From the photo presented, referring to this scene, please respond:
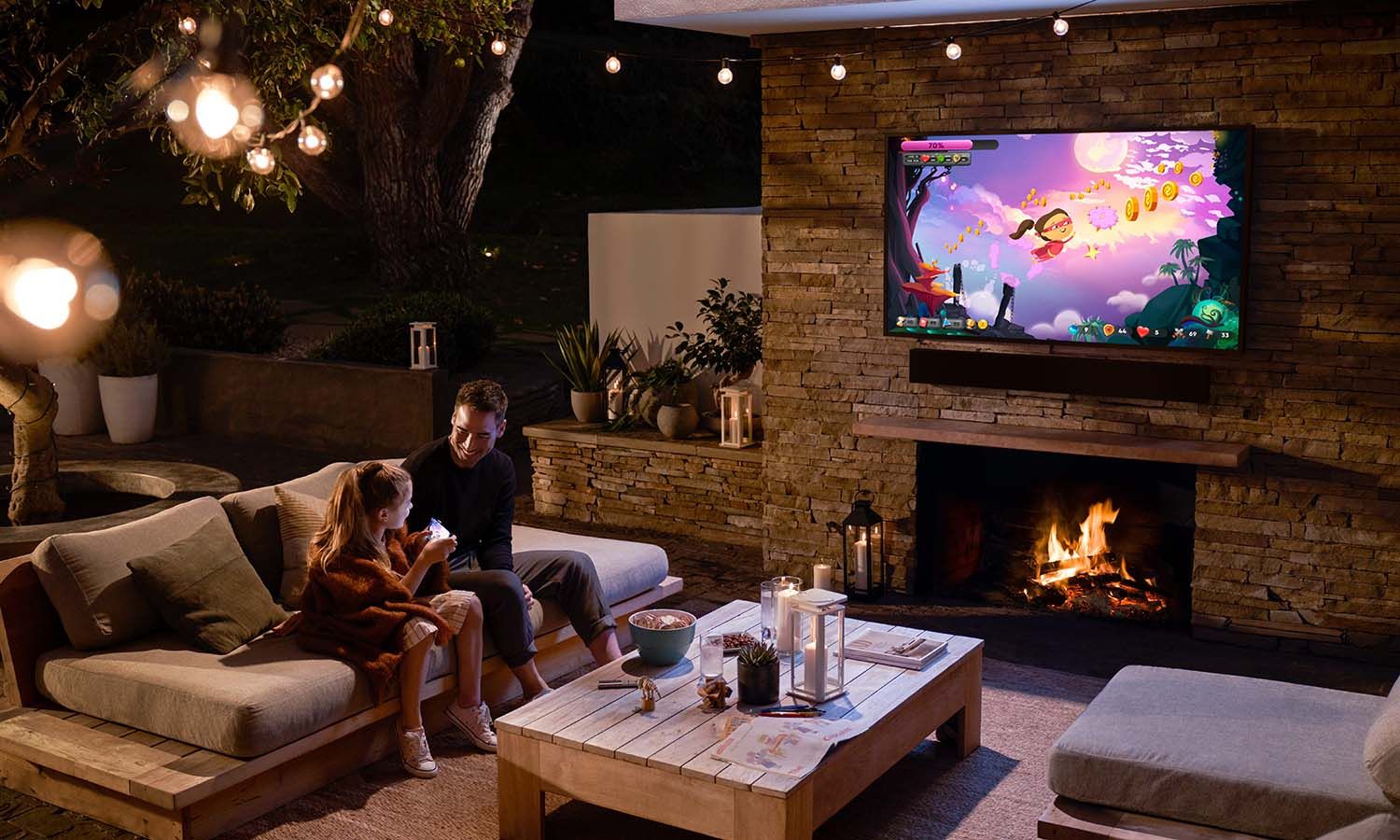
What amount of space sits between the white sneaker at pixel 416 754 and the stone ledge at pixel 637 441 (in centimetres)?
331

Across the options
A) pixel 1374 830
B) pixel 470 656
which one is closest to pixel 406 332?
pixel 470 656

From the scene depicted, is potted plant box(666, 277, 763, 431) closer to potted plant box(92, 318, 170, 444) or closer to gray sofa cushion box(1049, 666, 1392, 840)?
gray sofa cushion box(1049, 666, 1392, 840)

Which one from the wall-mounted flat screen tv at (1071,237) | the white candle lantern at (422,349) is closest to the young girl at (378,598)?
the wall-mounted flat screen tv at (1071,237)

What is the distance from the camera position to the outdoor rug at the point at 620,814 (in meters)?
4.79

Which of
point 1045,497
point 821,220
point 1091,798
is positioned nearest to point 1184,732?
point 1091,798

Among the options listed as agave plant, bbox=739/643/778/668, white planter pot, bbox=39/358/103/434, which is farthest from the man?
white planter pot, bbox=39/358/103/434

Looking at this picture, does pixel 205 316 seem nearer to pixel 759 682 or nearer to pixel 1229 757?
pixel 759 682

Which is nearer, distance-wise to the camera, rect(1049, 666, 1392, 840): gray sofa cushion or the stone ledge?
rect(1049, 666, 1392, 840): gray sofa cushion

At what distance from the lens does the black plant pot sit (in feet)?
15.5

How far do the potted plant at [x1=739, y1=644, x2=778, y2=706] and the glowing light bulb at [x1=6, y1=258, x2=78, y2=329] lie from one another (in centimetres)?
303

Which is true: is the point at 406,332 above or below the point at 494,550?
above

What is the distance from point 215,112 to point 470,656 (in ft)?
7.46

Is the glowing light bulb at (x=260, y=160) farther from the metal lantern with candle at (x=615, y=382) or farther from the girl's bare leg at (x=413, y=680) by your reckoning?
the metal lantern with candle at (x=615, y=382)

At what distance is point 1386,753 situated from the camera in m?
3.68
